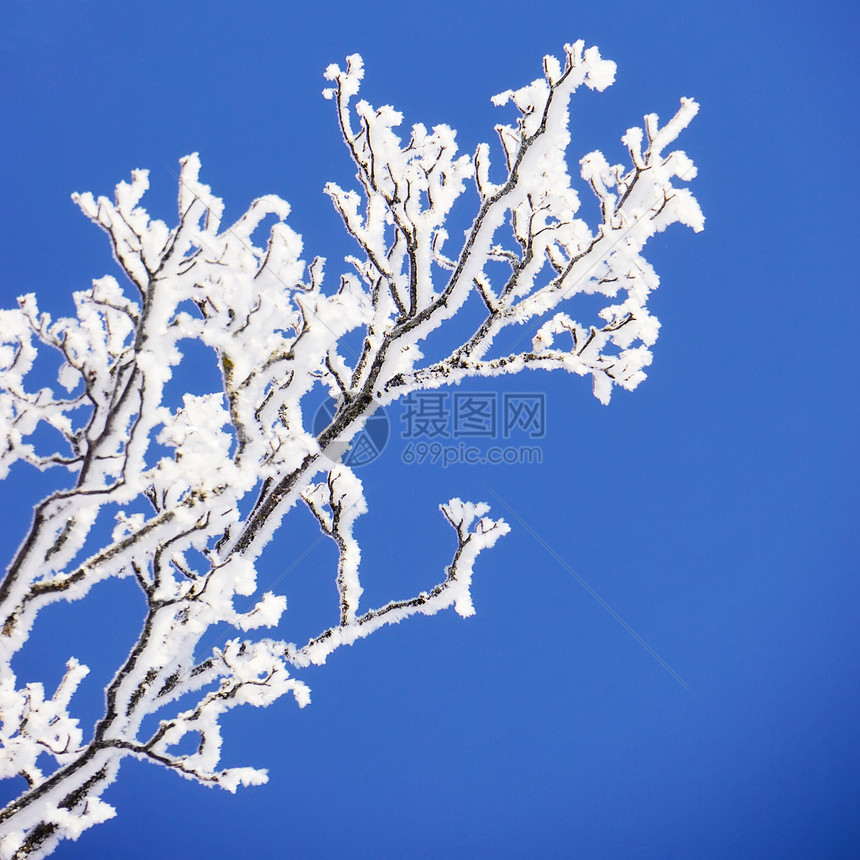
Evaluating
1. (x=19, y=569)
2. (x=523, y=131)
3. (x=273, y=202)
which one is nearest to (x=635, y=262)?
(x=523, y=131)

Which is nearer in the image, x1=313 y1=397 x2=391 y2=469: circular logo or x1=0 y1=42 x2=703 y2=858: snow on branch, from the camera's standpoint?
x1=0 y1=42 x2=703 y2=858: snow on branch

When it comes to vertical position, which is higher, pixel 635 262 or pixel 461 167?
pixel 461 167

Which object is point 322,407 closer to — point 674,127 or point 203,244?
point 203,244

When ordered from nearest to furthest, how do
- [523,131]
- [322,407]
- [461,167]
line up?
[523,131], [461,167], [322,407]

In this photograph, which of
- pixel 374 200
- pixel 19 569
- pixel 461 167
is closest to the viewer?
pixel 19 569

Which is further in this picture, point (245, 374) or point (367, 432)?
point (367, 432)

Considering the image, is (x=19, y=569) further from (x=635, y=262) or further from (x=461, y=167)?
(x=635, y=262)

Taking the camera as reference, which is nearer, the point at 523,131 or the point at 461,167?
the point at 523,131

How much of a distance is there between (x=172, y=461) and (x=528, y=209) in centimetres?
160

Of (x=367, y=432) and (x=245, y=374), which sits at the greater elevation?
(x=367, y=432)

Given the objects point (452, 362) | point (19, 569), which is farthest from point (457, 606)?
point (19, 569)

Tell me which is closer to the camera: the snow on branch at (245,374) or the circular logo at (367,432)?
the snow on branch at (245,374)

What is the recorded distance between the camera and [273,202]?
5.95 ft

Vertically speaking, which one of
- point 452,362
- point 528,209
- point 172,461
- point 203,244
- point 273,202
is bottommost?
point 172,461
